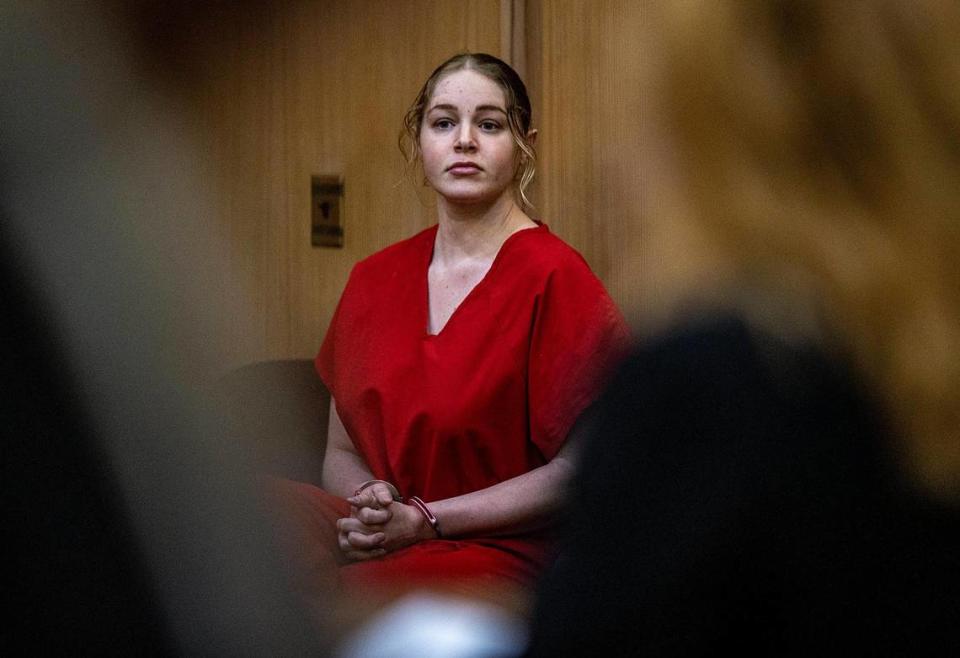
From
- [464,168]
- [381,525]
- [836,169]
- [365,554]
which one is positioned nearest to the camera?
[836,169]

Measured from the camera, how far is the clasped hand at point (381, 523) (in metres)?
0.58

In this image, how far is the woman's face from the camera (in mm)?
744

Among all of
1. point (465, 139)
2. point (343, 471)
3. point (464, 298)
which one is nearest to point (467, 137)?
point (465, 139)

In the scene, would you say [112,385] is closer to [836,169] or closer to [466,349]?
[836,169]

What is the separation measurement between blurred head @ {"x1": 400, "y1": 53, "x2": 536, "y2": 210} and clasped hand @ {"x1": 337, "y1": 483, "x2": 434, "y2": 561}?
0.70ft

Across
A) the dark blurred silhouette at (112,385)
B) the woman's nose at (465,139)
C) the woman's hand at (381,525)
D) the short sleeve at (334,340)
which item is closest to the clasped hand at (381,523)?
the woman's hand at (381,525)

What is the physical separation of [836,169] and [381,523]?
1.75 ft

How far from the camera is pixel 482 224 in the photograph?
80cm

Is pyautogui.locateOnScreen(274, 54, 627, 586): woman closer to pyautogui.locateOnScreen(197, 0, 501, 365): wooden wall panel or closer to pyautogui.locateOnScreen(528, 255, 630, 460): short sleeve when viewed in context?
pyautogui.locateOnScreen(528, 255, 630, 460): short sleeve

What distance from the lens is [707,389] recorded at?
18cm

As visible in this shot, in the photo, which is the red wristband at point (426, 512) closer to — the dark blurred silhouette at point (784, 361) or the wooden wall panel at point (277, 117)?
the wooden wall panel at point (277, 117)

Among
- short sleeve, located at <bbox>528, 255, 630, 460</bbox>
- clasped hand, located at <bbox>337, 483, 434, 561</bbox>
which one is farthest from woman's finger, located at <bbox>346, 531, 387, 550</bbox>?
short sleeve, located at <bbox>528, 255, 630, 460</bbox>

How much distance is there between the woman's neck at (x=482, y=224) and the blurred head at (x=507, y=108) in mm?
24

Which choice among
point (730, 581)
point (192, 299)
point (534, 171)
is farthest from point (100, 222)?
point (534, 171)
